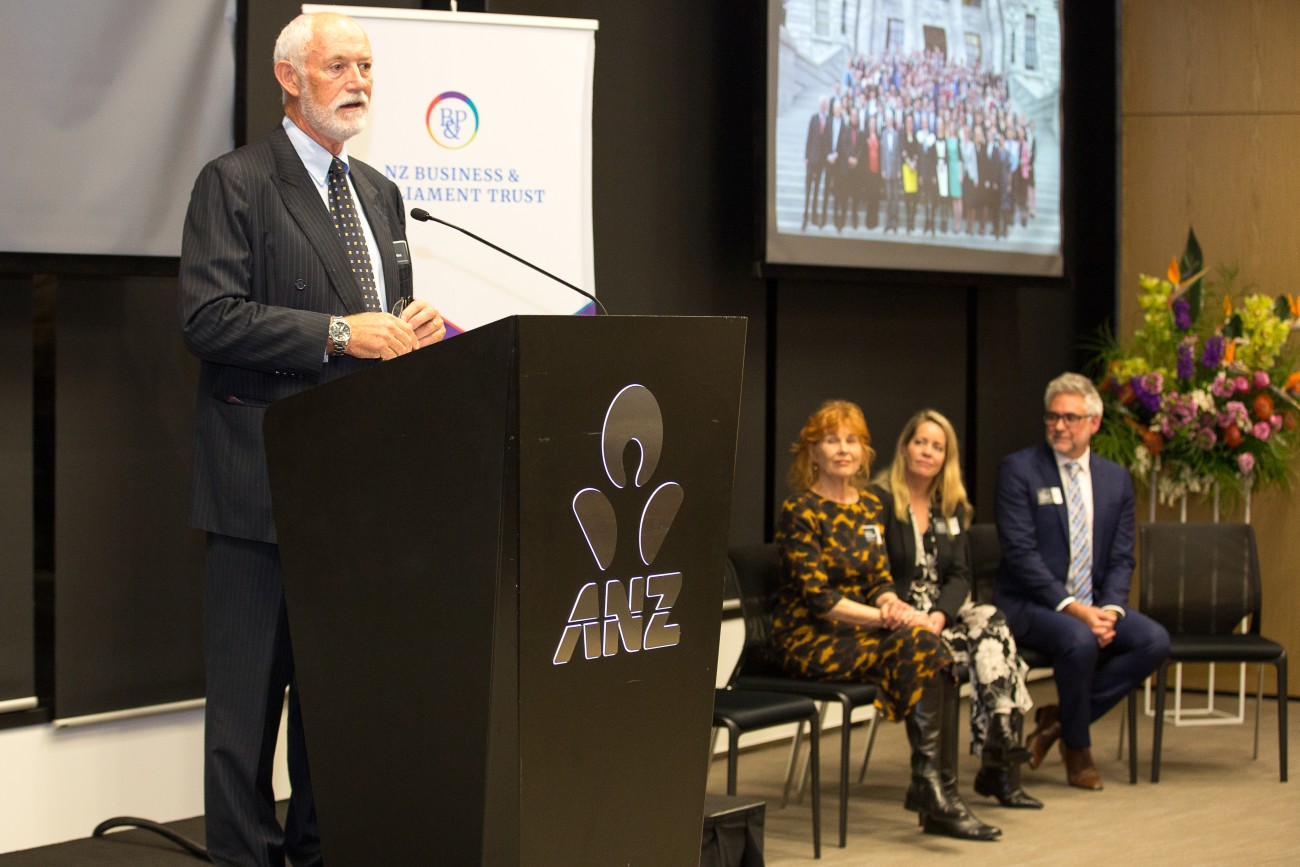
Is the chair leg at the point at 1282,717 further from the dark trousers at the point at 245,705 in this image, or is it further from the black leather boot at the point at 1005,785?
the dark trousers at the point at 245,705

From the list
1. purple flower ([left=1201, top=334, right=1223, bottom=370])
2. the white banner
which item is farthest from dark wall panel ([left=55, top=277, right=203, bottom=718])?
purple flower ([left=1201, top=334, right=1223, bottom=370])

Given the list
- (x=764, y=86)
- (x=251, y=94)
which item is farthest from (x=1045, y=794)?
(x=251, y=94)

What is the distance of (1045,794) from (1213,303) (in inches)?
109

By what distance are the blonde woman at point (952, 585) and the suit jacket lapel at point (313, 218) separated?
2482 mm

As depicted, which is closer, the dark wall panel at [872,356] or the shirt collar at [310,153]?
the shirt collar at [310,153]

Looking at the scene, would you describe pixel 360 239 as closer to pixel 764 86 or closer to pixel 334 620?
pixel 334 620

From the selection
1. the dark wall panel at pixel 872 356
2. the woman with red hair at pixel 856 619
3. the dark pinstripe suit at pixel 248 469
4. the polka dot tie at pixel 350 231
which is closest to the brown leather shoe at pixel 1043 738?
the woman with red hair at pixel 856 619

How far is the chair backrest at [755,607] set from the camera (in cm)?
445

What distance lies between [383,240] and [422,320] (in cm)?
29

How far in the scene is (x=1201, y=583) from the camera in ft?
17.6

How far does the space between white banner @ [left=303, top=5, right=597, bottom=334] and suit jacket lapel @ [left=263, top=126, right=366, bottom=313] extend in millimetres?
1280

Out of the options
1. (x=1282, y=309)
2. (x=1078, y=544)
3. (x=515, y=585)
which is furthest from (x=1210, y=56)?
(x=515, y=585)

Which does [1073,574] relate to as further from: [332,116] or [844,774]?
[332,116]

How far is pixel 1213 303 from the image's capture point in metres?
6.61
